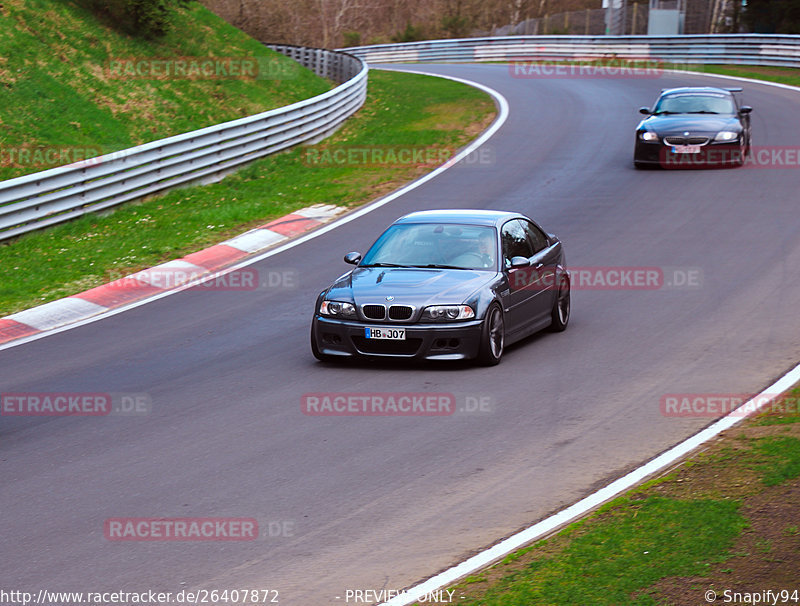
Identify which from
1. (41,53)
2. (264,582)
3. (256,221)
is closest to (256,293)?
(256,221)

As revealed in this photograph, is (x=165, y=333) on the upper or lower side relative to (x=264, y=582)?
lower

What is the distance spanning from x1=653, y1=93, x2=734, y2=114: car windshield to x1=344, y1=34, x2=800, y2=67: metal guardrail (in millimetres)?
19693

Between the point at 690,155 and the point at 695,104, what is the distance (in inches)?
54.9

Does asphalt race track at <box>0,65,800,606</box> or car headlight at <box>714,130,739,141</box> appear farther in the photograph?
car headlight at <box>714,130,739,141</box>

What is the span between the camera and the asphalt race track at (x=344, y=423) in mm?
6754

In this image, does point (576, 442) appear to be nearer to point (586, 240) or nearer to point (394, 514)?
point (394, 514)

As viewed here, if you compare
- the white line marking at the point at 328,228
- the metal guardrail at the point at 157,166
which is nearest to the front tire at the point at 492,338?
the white line marking at the point at 328,228

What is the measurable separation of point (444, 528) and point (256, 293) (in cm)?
863

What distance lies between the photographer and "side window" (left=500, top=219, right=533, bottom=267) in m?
12.3

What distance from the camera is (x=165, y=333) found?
13312mm

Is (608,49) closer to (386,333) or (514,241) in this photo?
(514,241)

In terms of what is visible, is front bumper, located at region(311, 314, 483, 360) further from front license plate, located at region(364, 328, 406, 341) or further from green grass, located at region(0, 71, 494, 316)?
green grass, located at region(0, 71, 494, 316)

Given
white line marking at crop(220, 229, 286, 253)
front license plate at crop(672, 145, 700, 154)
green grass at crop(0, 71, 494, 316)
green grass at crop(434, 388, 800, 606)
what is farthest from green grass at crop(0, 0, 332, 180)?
green grass at crop(434, 388, 800, 606)

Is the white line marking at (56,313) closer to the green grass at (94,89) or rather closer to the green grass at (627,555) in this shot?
the green grass at (94,89)
